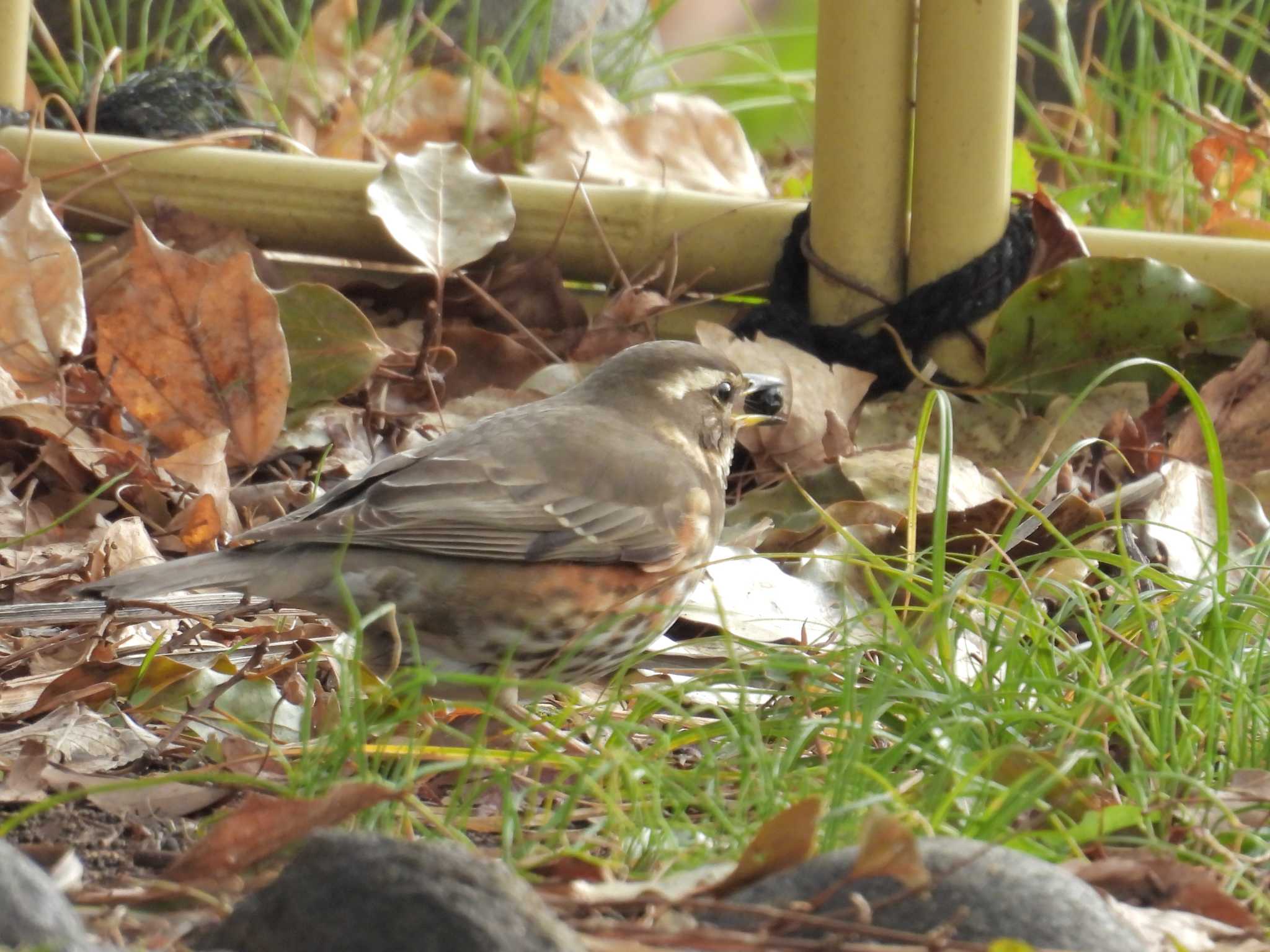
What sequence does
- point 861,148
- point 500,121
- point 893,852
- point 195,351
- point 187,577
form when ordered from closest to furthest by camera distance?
point 893,852
point 187,577
point 195,351
point 861,148
point 500,121

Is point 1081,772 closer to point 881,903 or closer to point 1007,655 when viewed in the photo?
point 1007,655

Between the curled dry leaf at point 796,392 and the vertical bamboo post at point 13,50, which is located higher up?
the vertical bamboo post at point 13,50

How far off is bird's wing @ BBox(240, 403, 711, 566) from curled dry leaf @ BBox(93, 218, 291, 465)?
0.59 meters

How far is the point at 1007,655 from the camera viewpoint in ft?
8.33

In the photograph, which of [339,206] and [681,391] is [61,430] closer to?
[339,206]

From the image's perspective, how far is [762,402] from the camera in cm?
405

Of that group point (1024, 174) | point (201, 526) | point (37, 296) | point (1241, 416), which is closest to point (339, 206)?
point (37, 296)

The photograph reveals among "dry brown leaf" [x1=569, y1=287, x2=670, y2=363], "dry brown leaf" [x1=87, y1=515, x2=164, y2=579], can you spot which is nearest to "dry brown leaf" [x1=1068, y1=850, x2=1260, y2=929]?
"dry brown leaf" [x1=87, y1=515, x2=164, y2=579]

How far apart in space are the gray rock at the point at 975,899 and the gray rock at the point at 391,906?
307mm

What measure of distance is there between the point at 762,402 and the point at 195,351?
1339 mm

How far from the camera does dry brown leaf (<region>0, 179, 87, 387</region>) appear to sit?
3.95 metres

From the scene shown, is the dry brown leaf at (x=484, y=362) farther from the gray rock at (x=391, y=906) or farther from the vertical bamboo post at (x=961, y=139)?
the gray rock at (x=391, y=906)

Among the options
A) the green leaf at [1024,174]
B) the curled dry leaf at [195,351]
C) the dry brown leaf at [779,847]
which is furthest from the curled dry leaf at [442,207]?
the dry brown leaf at [779,847]

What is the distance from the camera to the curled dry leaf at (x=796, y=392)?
13.6 feet
